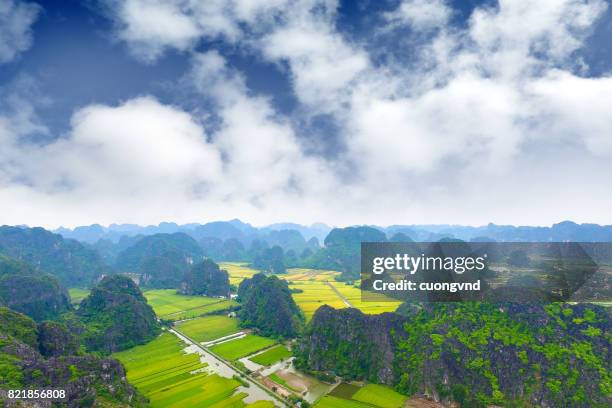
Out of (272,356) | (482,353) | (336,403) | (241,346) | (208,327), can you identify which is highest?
(482,353)

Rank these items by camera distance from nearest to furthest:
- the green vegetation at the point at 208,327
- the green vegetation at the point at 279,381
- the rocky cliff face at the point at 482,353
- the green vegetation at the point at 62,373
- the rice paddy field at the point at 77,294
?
the green vegetation at the point at 62,373 → the rocky cliff face at the point at 482,353 → the green vegetation at the point at 279,381 → the green vegetation at the point at 208,327 → the rice paddy field at the point at 77,294

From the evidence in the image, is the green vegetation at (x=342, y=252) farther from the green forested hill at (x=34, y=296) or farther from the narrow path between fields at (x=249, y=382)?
the green forested hill at (x=34, y=296)

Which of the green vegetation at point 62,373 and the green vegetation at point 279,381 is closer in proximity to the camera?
the green vegetation at point 62,373

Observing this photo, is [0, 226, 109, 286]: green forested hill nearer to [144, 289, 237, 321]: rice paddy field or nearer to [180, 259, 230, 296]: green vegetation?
[144, 289, 237, 321]: rice paddy field

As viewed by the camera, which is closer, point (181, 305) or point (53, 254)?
point (181, 305)

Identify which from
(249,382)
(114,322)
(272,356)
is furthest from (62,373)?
(114,322)

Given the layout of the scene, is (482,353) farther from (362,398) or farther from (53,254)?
(53,254)

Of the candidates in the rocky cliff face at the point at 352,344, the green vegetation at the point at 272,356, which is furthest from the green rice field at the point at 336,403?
the green vegetation at the point at 272,356
